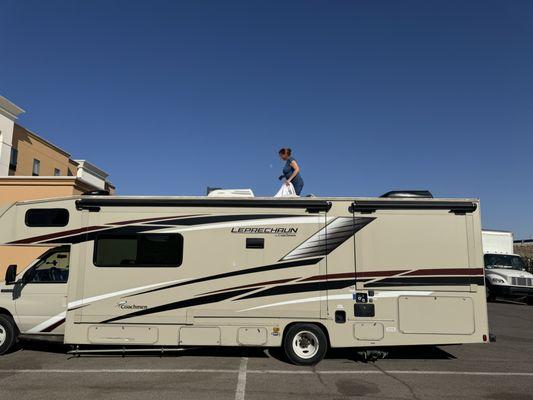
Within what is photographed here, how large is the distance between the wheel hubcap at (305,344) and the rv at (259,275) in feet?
0.06

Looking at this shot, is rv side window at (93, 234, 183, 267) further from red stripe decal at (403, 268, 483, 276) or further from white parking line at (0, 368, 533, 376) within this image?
red stripe decal at (403, 268, 483, 276)

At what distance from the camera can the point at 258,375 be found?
719 centimetres

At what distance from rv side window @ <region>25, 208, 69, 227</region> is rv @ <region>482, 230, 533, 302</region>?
1695 centimetres

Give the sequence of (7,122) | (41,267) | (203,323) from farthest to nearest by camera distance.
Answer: (7,122) < (41,267) < (203,323)

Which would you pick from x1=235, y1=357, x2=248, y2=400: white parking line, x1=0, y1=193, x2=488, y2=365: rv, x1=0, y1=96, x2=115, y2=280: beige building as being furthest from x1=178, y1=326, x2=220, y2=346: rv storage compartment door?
x1=0, y1=96, x2=115, y2=280: beige building

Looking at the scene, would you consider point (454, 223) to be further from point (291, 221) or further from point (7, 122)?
point (7, 122)

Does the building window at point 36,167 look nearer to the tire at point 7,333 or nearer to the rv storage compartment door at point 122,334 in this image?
the tire at point 7,333

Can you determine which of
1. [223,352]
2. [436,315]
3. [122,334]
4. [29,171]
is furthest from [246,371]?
[29,171]

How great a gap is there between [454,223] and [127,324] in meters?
5.94

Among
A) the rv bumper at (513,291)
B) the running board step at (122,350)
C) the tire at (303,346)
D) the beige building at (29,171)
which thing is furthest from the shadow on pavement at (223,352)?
the rv bumper at (513,291)

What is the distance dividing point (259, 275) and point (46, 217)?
13.1ft

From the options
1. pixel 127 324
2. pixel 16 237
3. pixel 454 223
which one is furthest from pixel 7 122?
pixel 454 223

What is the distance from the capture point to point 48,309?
326 inches

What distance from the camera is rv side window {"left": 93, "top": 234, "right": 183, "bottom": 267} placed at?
8.16 m
